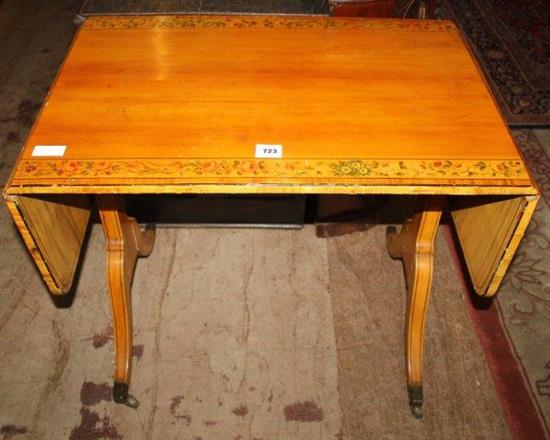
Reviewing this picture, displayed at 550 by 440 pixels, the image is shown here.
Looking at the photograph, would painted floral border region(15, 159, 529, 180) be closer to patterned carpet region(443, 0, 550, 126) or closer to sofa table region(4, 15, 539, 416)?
sofa table region(4, 15, 539, 416)

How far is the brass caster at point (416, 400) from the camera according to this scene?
1.65 metres

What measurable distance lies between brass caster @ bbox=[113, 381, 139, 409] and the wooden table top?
2.90 feet

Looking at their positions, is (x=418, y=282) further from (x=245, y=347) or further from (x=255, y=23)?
(x=255, y=23)

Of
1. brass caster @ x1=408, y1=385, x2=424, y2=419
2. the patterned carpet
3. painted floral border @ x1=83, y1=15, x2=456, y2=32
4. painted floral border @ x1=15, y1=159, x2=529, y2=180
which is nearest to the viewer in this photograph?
painted floral border @ x1=15, y1=159, x2=529, y2=180

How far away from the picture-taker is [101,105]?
126 cm

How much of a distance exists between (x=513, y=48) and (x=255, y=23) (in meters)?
2.41

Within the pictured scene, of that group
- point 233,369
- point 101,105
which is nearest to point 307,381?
point 233,369

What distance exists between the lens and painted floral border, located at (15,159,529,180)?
1.10 m

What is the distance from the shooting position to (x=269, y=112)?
1252 millimetres

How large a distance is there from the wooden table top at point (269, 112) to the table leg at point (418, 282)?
1.36 ft

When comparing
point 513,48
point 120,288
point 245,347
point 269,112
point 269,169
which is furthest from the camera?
point 513,48

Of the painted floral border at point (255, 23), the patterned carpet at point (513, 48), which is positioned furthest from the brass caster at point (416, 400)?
the patterned carpet at point (513, 48)

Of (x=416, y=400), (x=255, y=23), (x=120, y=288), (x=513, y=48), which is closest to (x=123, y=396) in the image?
(x=120, y=288)

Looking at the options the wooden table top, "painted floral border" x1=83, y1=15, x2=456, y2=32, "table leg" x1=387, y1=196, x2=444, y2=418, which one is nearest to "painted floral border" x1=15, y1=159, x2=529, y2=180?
the wooden table top
